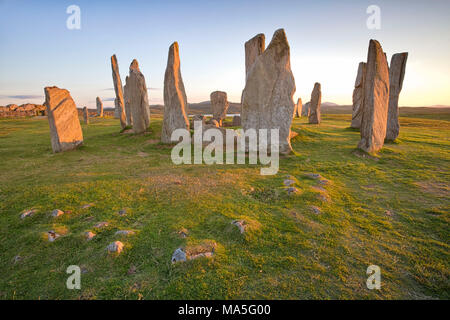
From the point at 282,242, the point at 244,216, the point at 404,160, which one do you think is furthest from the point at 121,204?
the point at 404,160

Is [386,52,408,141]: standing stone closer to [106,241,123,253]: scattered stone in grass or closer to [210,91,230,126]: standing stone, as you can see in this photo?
[210,91,230,126]: standing stone

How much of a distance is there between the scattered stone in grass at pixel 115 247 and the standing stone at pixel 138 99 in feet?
40.5

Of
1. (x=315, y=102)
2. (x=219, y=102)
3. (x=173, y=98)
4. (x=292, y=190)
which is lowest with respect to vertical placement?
(x=292, y=190)

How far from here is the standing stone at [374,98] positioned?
904 centimetres

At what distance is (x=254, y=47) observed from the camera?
11.7 meters

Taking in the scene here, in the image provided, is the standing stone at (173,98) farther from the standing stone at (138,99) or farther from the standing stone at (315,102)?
the standing stone at (315,102)

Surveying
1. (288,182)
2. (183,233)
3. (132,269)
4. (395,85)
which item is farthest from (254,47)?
(132,269)

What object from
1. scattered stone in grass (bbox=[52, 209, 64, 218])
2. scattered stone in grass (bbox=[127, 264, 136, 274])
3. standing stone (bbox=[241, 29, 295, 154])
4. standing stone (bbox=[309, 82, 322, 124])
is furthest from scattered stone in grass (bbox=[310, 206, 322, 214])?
standing stone (bbox=[309, 82, 322, 124])

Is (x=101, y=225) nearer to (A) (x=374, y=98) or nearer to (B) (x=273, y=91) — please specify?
(B) (x=273, y=91)

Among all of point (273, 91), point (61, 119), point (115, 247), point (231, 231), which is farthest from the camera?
point (61, 119)

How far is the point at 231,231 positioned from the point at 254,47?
1075cm

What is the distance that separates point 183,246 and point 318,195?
3.77 metres

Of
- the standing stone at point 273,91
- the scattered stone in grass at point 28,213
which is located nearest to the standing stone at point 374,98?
the standing stone at point 273,91

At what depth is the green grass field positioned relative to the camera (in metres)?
2.88
